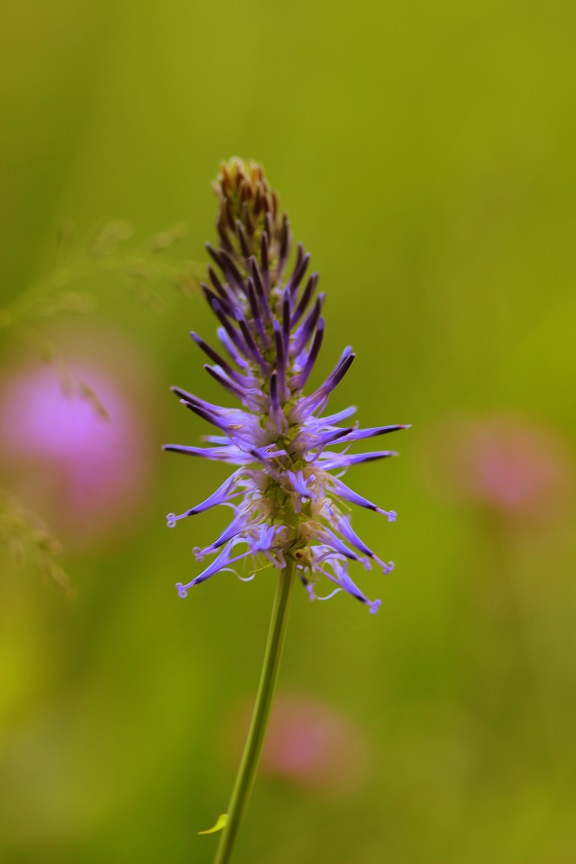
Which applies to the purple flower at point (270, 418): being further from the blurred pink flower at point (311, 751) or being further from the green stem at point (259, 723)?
the blurred pink flower at point (311, 751)

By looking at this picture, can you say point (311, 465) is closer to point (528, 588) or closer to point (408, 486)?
point (528, 588)

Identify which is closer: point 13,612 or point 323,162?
point 13,612

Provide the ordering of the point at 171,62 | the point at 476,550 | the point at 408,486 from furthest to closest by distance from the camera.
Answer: the point at 171,62 < the point at 408,486 < the point at 476,550

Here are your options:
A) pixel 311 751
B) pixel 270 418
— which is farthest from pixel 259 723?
pixel 311 751

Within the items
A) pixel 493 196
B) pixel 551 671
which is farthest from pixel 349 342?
pixel 551 671

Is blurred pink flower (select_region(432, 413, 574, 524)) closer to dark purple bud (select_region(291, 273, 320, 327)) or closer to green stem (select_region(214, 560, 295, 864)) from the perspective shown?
dark purple bud (select_region(291, 273, 320, 327))

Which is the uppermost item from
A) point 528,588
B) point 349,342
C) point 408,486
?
point 349,342
